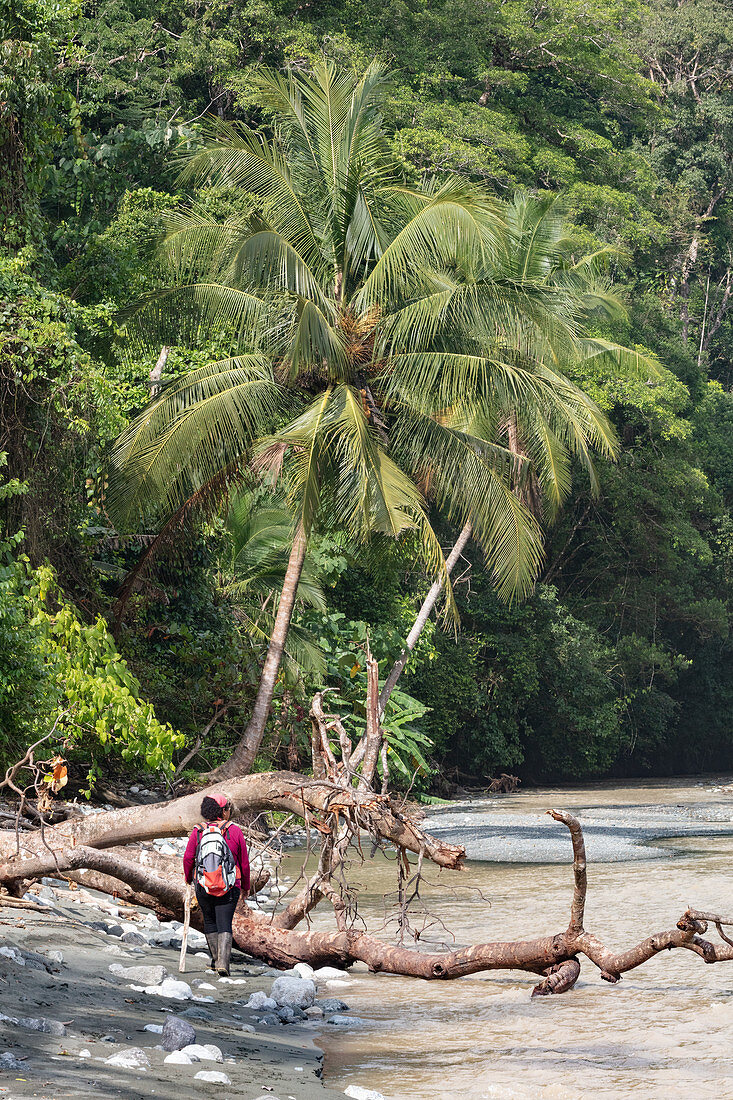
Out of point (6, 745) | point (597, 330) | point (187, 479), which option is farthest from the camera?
point (597, 330)

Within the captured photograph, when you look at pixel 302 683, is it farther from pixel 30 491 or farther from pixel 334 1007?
pixel 334 1007

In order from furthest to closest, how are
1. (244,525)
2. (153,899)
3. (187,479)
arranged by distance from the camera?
(244,525), (187,479), (153,899)

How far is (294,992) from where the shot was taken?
706 centimetres

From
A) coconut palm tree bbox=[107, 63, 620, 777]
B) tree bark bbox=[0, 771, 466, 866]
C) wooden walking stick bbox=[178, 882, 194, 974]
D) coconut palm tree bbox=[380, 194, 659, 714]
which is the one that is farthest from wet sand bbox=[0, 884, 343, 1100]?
coconut palm tree bbox=[380, 194, 659, 714]

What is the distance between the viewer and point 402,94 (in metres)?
24.1

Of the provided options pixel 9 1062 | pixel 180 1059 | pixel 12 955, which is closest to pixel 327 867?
pixel 12 955

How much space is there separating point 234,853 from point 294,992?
88cm

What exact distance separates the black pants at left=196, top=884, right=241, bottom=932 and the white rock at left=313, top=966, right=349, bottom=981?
1158 millimetres

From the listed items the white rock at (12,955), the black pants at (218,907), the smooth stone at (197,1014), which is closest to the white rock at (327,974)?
the black pants at (218,907)

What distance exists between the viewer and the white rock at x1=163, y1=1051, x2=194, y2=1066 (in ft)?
16.6

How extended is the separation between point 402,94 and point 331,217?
449 inches

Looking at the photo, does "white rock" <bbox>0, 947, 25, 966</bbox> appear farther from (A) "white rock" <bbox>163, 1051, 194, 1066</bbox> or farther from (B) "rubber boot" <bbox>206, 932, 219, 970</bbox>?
(B) "rubber boot" <bbox>206, 932, 219, 970</bbox>

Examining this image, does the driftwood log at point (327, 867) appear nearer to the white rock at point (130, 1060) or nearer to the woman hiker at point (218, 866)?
the woman hiker at point (218, 866)

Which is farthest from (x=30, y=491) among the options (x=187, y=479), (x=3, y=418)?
(x=187, y=479)
